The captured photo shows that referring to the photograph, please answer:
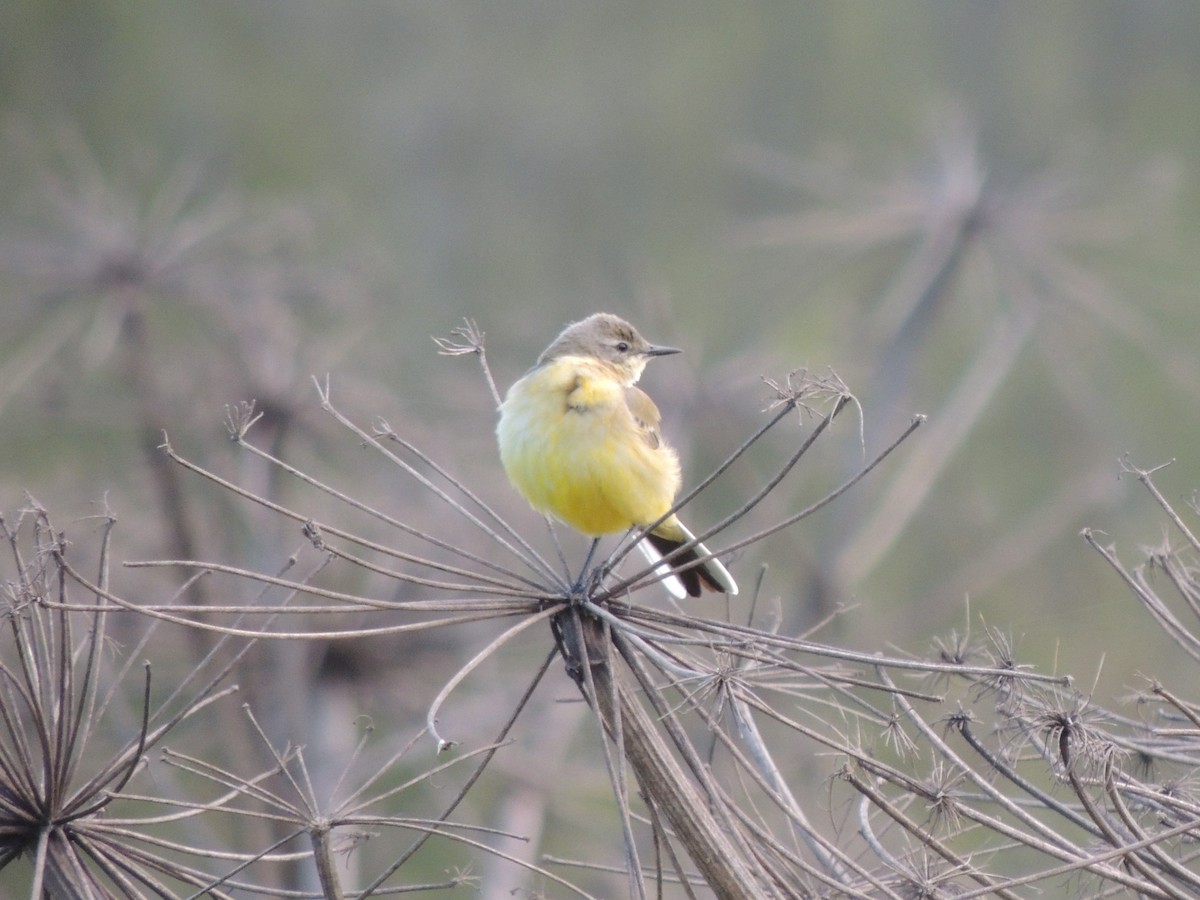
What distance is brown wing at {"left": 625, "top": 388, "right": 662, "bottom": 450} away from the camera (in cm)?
527

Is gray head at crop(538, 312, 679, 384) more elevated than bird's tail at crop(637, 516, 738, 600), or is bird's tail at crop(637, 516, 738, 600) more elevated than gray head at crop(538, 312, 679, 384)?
gray head at crop(538, 312, 679, 384)

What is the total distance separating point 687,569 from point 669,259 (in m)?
15.9

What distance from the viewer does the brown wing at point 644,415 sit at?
17.3 ft

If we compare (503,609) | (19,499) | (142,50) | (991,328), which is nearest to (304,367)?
(19,499)

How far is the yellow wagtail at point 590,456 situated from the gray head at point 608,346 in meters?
0.28

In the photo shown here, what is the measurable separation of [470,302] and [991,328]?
9.01 metres

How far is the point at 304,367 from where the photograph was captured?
24.5 ft

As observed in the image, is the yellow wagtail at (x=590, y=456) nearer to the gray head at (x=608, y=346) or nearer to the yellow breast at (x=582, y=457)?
the yellow breast at (x=582, y=457)

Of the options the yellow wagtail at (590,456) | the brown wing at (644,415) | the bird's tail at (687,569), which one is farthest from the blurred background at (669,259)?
the brown wing at (644,415)

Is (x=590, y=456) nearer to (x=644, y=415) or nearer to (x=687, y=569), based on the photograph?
(x=644, y=415)

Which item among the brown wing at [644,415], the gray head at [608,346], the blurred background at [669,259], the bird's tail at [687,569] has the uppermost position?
the blurred background at [669,259]

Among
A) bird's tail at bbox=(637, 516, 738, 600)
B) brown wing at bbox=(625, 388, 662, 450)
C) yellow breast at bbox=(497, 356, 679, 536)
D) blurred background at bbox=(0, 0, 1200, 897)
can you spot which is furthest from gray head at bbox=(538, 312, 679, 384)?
blurred background at bbox=(0, 0, 1200, 897)

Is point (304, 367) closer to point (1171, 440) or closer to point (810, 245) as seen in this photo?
point (810, 245)

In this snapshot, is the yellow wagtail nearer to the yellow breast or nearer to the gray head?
the yellow breast
